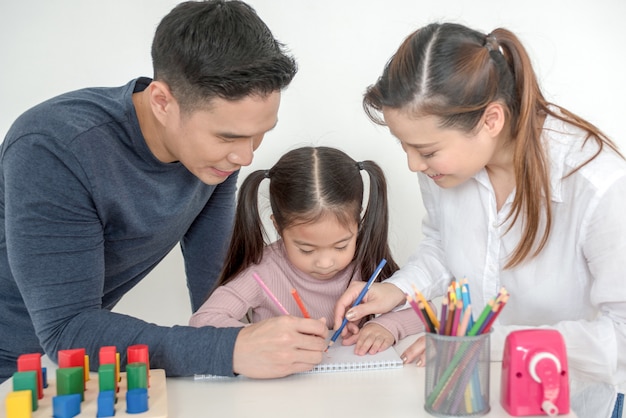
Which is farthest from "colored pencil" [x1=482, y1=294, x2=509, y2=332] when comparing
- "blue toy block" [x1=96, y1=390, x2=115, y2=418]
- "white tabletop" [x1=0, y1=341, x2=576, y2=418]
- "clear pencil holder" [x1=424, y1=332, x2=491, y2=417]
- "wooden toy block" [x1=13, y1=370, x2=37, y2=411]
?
"wooden toy block" [x1=13, y1=370, x2=37, y2=411]

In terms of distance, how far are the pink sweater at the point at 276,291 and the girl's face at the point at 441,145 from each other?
1.30 feet

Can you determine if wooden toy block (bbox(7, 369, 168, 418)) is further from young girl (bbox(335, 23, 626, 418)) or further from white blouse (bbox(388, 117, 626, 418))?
white blouse (bbox(388, 117, 626, 418))

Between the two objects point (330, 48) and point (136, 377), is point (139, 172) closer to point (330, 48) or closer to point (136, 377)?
point (136, 377)

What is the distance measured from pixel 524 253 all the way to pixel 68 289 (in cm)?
74

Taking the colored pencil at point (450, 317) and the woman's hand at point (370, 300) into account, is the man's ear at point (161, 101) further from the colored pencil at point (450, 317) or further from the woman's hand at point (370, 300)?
the colored pencil at point (450, 317)

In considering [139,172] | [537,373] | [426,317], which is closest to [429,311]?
[426,317]

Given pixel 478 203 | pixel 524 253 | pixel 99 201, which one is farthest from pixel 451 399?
pixel 99 201

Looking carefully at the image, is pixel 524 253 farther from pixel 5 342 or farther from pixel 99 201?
pixel 5 342

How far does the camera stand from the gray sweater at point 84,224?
3.54 ft

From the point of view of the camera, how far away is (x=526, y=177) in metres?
1.18

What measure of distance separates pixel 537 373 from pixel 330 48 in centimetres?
121

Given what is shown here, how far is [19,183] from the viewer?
1118 mm

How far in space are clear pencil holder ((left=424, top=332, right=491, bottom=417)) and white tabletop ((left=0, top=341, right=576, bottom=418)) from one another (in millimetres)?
28

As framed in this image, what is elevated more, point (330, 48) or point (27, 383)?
point (330, 48)
